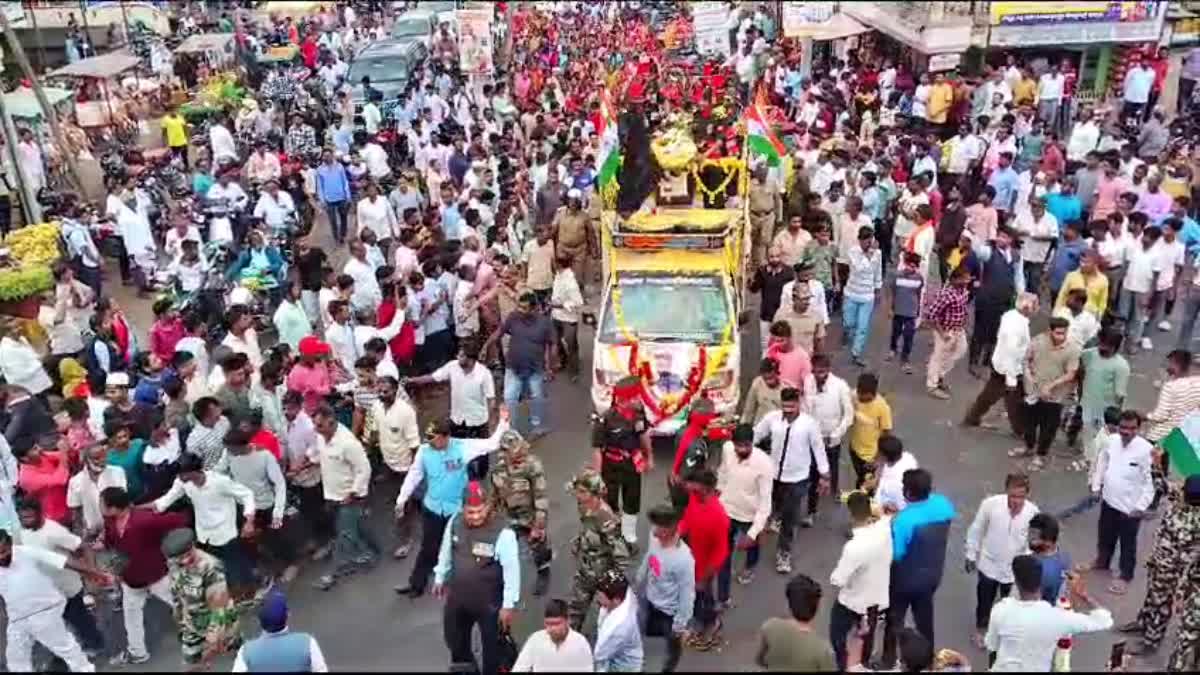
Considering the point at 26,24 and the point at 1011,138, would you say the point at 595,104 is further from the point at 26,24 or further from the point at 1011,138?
the point at 26,24

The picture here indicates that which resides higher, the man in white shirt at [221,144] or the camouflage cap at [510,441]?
the camouflage cap at [510,441]

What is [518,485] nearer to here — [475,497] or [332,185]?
[475,497]

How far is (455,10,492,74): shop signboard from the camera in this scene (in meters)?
21.3

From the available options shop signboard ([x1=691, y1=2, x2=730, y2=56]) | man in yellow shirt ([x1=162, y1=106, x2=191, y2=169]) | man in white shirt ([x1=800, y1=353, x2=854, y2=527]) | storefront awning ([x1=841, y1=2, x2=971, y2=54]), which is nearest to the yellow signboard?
storefront awning ([x1=841, y1=2, x2=971, y2=54])

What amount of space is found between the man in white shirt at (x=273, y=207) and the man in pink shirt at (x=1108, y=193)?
10.1m

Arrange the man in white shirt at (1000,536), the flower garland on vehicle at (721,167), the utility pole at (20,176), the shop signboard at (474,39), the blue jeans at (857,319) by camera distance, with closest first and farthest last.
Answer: the man in white shirt at (1000,536) < the blue jeans at (857,319) < the flower garland on vehicle at (721,167) < the utility pole at (20,176) < the shop signboard at (474,39)

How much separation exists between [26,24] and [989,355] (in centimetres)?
2754

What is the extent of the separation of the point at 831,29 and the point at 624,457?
16818 millimetres

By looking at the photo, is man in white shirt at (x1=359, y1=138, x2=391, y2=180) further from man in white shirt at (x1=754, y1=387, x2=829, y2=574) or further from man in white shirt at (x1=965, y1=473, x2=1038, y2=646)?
man in white shirt at (x1=965, y1=473, x2=1038, y2=646)

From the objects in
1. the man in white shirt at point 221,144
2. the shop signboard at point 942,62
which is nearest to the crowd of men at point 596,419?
the man in white shirt at point 221,144

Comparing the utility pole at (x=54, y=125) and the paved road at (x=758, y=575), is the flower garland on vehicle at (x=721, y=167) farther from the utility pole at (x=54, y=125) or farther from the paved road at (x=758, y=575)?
the utility pole at (x=54, y=125)

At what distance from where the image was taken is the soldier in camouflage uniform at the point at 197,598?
742 centimetres

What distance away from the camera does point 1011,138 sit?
52.6 feet

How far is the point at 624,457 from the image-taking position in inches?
356
